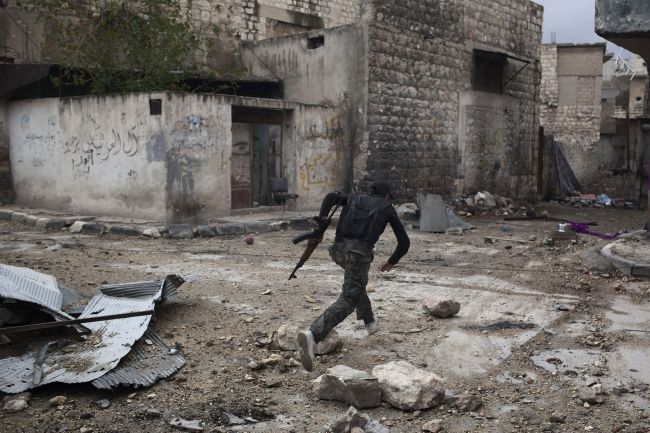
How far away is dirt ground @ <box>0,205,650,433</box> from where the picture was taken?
3566mm

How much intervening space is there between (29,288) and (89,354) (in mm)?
1090

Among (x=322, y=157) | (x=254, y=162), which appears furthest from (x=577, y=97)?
(x=254, y=162)

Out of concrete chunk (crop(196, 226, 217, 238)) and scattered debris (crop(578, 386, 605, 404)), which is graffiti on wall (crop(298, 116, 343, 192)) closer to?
concrete chunk (crop(196, 226, 217, 238))

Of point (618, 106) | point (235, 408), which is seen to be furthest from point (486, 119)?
point (618, 106)

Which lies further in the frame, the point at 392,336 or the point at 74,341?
the point at 392,336

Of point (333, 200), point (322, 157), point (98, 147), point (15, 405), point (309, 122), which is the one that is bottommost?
point (15, 405)

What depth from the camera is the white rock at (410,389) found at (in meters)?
3.62

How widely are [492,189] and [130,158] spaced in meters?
10.1

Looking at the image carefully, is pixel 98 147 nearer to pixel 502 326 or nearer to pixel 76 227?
pixel 76 227

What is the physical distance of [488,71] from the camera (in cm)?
1695

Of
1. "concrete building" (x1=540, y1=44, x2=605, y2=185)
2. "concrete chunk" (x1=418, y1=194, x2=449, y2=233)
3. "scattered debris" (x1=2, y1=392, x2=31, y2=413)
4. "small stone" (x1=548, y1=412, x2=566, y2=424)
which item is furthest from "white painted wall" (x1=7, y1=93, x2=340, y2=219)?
"concrete building" (x1=540, y1=44, x2=605, y2=185)

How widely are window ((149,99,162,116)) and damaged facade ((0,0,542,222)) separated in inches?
2.0

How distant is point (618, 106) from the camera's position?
32031 millimetres

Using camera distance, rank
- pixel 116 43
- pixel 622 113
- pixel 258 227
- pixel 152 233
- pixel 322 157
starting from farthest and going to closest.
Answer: pixel 622 113 → pixel 322 157 → pixel 116 43 → pixel 258 227 → pixel 152 233
